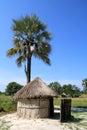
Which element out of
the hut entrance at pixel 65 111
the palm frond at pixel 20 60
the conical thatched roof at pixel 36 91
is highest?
the palm frond at pixel 20 60

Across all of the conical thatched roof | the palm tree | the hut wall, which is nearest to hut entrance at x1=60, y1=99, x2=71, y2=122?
the conical thatched roof

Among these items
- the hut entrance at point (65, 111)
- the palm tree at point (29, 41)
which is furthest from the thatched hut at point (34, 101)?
the palm tree at point (29, 41)

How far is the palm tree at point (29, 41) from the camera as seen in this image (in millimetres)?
27062

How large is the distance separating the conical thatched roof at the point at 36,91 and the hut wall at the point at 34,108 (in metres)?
0.49

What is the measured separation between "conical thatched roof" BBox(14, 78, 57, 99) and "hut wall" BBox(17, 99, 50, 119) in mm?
491

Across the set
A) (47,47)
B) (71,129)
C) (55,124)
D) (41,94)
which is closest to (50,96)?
(41,94)

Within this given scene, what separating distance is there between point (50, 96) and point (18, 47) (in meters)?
10.3

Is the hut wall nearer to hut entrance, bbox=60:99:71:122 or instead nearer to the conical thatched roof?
the conical thatched roof

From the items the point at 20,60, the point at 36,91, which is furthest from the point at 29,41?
the point at 36,91

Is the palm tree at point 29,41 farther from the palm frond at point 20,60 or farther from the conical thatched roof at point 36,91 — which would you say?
the conical thatched roof at point 36,91

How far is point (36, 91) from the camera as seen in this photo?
19406mm

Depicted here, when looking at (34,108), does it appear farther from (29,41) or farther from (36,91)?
(29,41)

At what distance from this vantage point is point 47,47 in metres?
27.6

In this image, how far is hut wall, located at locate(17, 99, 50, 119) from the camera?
19094 millimetres
